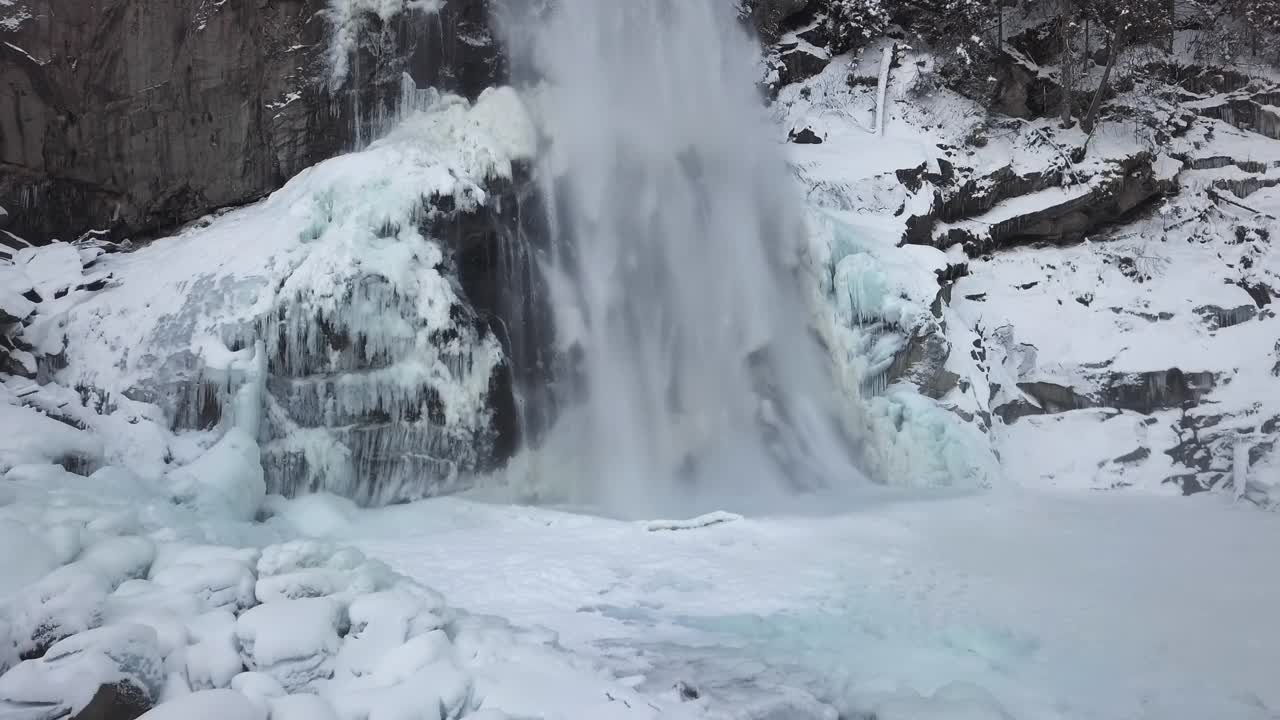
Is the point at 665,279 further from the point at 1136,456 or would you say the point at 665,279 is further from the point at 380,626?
the point at 380,626

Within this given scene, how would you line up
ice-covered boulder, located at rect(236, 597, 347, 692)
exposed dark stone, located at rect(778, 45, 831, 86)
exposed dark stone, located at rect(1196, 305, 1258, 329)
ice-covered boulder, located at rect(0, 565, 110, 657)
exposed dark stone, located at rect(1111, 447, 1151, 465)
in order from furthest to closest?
exposed dark stone, located at rect(778, 45, 831, 86) < exposed dark stone, located at rect(1196, 305, 1258, 329) < exposed dark stone, located at rect(1111, 447, 1151, 465) < ice-covered boulder, located at rect(236, 597, 347, 692) < ice-covered boulder, located at rect(0, 565, 110, 657)

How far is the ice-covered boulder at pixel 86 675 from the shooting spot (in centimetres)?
373

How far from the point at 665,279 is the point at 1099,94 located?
30.0ft

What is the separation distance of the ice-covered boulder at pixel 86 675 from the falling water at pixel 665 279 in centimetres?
729

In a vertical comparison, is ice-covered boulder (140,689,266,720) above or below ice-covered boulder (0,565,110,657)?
below

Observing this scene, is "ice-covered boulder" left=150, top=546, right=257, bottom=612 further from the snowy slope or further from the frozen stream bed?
the snowy slope

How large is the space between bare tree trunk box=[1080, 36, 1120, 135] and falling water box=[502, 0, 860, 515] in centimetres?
624

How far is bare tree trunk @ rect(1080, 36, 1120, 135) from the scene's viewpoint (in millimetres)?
14445

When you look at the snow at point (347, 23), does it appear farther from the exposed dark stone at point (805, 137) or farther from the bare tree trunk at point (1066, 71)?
the bare tree trunk at point (1066, 71)

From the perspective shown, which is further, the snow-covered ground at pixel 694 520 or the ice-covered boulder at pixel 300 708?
the snow-covered ground at pixel 694 520

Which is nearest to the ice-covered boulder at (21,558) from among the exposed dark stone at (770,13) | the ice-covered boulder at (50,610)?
the ice-covered boulder at (50,610)

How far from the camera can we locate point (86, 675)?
3875mm

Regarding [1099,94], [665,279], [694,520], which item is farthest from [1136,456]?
[665,279]

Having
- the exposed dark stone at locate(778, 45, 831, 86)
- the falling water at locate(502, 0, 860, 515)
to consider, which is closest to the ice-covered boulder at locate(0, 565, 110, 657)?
the falling water at locate(502, 0, 860, 515)
